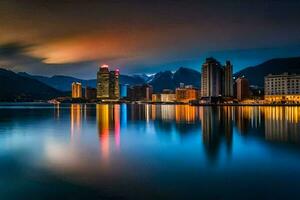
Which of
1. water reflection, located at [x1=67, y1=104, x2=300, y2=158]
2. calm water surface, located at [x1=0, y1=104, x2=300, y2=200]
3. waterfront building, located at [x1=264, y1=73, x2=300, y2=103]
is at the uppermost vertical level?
waterfront building, located at [x1=264, y1=73, x2=300, y2=103]

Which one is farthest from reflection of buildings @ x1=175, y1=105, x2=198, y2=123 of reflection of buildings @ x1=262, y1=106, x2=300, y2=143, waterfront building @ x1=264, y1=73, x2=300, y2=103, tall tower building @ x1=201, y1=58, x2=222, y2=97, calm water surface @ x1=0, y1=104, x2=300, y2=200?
tall tower building @ x1=201, y1=58, x2=222, y2=97

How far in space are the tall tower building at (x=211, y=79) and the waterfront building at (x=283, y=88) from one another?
3536cm

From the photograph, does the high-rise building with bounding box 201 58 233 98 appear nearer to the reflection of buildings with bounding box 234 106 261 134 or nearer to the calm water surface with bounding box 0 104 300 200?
the reflection of buildings with bounding box 234 106 261 134

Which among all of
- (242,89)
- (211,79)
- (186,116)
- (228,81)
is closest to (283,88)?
(242,89)

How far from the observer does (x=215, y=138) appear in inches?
922

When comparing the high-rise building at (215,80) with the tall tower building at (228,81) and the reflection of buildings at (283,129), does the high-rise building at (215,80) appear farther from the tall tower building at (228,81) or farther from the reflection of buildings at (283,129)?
the reflection of buildings at (283,129)

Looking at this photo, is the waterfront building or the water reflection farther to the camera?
the waterfront building

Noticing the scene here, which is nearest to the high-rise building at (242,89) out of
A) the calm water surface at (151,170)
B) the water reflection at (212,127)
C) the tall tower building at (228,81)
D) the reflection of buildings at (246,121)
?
the tall tower building at (228,81)

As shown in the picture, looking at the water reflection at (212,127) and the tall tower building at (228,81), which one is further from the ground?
the tall tower building at (228,81)

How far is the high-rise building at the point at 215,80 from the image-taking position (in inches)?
7131

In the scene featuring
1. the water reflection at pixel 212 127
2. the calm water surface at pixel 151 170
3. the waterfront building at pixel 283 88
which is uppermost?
the waterfront building at pixel 283 88

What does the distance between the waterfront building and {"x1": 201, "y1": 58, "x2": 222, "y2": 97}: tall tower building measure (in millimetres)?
35363

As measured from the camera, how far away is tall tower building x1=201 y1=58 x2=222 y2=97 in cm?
18075

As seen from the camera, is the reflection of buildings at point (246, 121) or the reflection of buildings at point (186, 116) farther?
the reflection of buildings at point (186, 116)
